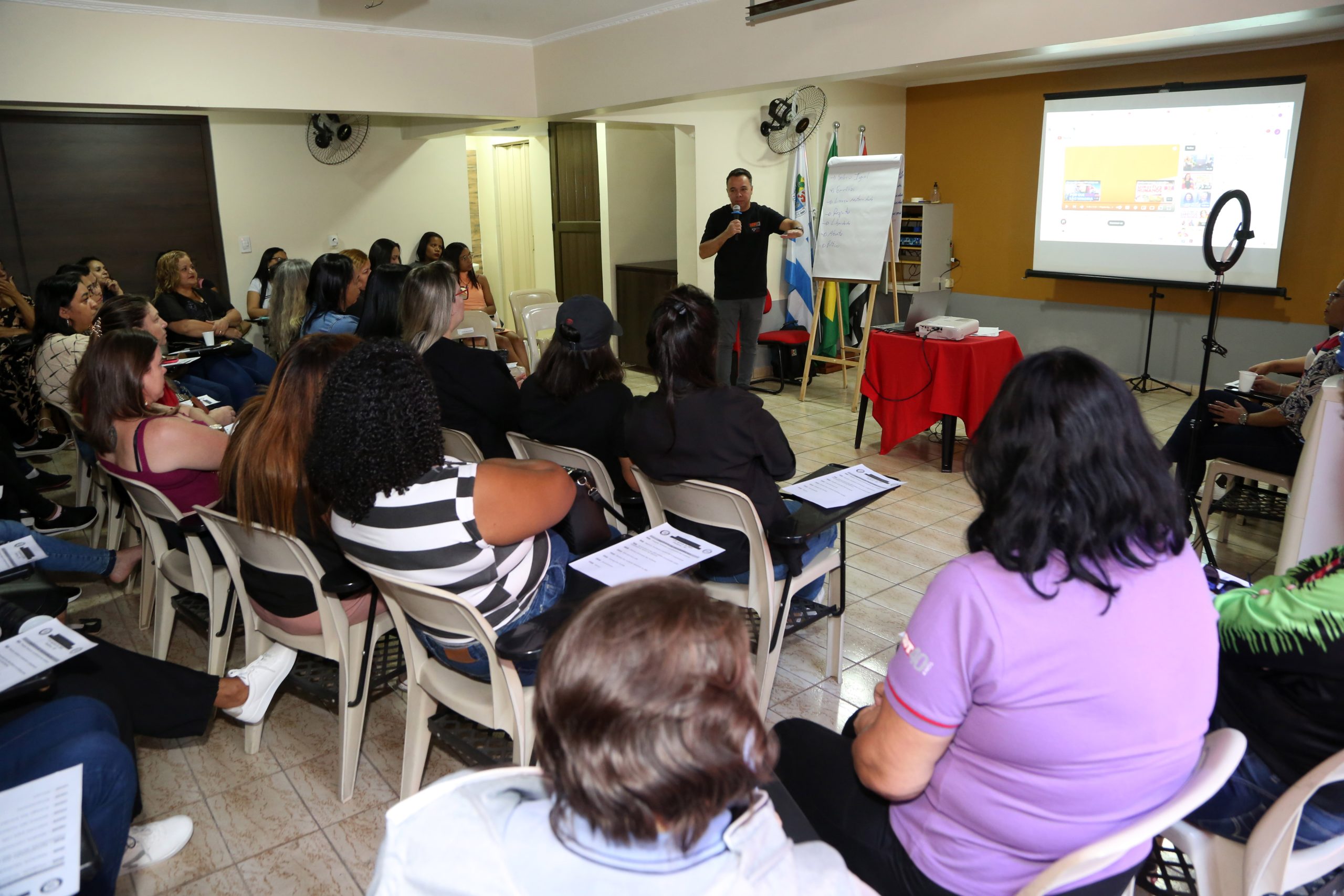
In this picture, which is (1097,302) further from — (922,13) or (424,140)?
(424,140)

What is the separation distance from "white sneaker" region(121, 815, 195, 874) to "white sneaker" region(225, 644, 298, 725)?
284 mm

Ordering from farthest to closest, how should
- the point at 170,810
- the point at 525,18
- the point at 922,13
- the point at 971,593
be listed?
1. the point at 525,18
2. the point at 922,13
3. the point at 170,810
4. the point at 971,593

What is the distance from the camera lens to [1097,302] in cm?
688

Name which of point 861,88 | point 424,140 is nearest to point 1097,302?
point 861,88

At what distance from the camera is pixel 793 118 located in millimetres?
6684

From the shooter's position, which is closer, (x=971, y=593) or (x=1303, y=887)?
(x=971, y=593)

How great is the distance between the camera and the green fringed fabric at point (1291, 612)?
1343 mm

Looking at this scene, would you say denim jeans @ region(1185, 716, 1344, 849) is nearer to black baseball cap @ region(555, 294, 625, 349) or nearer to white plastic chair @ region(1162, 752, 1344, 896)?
white plastic chair @ region(1162, 752, 1344, 896)

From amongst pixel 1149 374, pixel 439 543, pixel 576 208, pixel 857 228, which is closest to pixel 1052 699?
pixel 439 543

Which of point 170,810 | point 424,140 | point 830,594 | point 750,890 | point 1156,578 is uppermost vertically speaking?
point 424,140

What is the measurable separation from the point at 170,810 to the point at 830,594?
1.93 meters

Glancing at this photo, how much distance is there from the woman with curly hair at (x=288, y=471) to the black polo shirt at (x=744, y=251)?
162 inches

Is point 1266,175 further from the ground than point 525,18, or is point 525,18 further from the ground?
point 525,18

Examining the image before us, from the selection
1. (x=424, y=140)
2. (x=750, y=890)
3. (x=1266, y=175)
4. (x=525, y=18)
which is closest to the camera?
(x=750, y=890)
